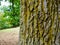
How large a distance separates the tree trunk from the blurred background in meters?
8.98

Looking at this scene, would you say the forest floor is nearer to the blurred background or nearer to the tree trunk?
the blurred background

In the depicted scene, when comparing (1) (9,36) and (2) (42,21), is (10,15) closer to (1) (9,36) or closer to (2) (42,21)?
(1) (9,36)

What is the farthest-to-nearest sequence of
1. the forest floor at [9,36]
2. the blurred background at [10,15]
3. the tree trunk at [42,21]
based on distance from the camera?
the blurred background at [10,15]
the forest floor at [9,36]
the tree trunk at [42,21]

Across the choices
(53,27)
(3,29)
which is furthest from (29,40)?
(3,29)

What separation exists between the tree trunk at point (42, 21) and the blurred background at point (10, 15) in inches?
353

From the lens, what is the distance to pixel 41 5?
5.08ft

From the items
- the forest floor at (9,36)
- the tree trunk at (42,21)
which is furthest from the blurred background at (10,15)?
the tree trunk at (42,21)

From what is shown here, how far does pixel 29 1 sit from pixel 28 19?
14 cm

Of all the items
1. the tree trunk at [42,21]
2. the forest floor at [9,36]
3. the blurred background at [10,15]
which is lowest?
the forest floor at [9,36]

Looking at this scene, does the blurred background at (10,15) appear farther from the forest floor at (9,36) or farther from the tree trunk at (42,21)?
the tree trunk at (42,21)

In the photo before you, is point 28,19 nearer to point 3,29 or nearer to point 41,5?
point 41,5

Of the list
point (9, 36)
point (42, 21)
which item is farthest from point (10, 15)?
point (42, 21)

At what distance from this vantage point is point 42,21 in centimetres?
156

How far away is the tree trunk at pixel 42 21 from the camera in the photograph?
1545 mm
